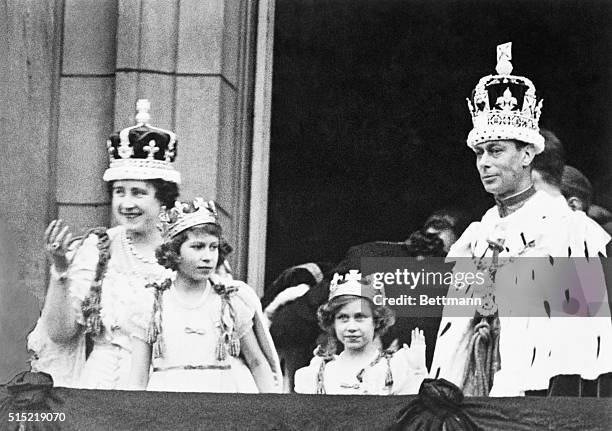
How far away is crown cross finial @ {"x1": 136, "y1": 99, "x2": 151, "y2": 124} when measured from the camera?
1462 centimetres

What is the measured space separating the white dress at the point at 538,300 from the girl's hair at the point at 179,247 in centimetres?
A: 140

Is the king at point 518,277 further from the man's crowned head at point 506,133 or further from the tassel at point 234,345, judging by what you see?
the tassel at point 234,345

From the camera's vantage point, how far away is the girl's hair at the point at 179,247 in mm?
14422

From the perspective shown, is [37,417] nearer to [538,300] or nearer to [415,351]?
[415,351]

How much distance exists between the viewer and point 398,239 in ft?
47.4

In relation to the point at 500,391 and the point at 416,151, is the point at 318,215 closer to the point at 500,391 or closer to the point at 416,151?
the point at 416,151

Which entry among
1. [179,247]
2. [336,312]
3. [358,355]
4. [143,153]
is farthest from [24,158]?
[358,355]

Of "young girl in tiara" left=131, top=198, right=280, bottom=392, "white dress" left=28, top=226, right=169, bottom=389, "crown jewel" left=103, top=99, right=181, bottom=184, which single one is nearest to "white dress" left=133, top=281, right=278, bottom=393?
"young girl in tiara" left=131, top=198, right=280, bottom=392

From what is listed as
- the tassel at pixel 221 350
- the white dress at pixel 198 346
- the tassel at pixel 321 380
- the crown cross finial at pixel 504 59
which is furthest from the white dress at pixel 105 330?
the crown cross finial at pixel 504 59

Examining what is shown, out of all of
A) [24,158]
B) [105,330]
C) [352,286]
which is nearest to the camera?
[352,286]

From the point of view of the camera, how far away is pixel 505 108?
567 inches

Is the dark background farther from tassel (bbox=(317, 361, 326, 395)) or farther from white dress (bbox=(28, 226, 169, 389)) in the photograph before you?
white dress (bbox=(28, 226, 169, 389))

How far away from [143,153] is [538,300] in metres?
2.61

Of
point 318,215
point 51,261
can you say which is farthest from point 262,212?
point 51,261
